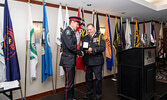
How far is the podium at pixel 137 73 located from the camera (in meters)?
2.19

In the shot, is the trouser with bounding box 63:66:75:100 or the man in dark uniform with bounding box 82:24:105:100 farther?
the man in dark uniform with bounding box 82:24:105:100

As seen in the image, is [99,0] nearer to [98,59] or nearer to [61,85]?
[98,59]

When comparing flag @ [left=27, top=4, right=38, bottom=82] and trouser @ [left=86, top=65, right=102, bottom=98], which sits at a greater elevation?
flag @ [left=27, top=4, right=38, bottom=82]

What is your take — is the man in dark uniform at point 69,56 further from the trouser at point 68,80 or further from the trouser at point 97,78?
the trouser at point 97,78

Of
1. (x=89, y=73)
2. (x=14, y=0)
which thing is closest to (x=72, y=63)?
(x=89, y=73)

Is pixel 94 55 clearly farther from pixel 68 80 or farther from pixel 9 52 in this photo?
pixel 9 52

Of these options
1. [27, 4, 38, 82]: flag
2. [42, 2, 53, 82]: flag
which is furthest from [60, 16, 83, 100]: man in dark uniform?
[27, 4, 38, 82]: flag

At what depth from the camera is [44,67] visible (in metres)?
2.76

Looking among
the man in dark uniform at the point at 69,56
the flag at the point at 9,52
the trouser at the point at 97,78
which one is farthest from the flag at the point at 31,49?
the trouser at the point at 97,78

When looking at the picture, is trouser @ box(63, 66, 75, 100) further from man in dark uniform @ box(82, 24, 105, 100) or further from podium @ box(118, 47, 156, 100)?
podium @ box(118, 47, 156, 100)

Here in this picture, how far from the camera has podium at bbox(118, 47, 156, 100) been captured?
219cm

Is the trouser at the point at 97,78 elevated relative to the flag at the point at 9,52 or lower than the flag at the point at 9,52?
lower

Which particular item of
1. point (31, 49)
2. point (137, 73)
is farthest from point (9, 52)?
point (137, 73)

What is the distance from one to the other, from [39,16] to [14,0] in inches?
23.9
